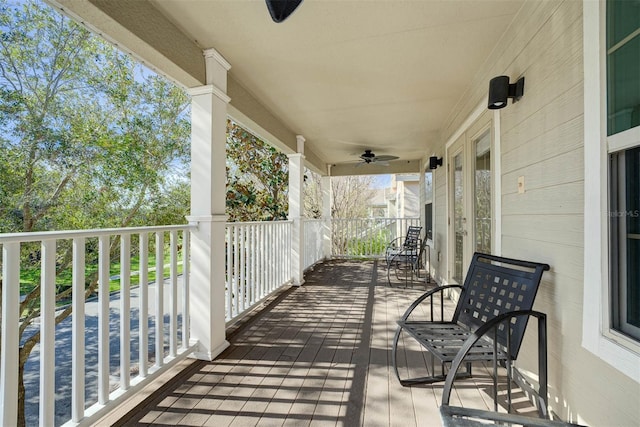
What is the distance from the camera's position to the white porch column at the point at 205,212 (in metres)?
2.50

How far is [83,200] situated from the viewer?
3041mm

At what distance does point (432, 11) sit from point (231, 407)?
9.15 feet

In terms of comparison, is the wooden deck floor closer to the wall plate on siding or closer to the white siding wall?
the white siding wall

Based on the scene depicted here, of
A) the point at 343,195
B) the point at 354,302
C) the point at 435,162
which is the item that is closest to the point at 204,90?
the point at 354,302

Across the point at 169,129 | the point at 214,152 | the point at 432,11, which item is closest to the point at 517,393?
Answer: the point at 432,11

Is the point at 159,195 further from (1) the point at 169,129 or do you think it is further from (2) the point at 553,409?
(2) the point at 553,409

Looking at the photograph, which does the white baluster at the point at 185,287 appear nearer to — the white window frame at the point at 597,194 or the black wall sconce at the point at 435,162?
the white window frame at the point at 597,194

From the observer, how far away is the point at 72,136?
9.67ft

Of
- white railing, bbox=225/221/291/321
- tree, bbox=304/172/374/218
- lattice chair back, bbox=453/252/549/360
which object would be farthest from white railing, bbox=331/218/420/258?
lattice chair back, bbox=453/252/549/360

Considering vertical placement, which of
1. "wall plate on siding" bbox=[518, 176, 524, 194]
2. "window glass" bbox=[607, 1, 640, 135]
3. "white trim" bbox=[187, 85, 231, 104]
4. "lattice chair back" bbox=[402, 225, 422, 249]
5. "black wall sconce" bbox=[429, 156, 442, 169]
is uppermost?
"white trim" bbox=[187, 85, 231, 104]

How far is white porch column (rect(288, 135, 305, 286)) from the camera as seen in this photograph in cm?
515

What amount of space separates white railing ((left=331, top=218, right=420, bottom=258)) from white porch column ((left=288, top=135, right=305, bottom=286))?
2.91 metres

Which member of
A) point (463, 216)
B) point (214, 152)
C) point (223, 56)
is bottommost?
point (463, 216)

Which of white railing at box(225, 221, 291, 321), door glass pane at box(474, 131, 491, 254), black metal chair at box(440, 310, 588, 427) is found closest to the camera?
black metal chair at box(440, 310, 588, 427)
